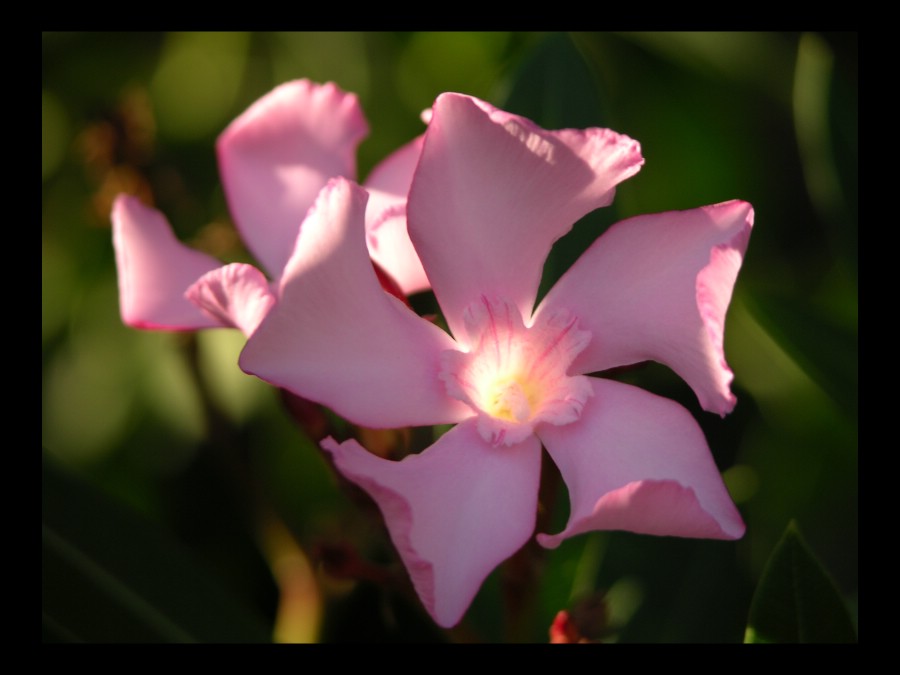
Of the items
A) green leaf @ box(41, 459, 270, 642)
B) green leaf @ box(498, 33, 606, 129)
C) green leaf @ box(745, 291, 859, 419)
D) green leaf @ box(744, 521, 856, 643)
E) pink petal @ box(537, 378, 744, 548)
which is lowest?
green leaf @ box(41, 459, 270, 642)

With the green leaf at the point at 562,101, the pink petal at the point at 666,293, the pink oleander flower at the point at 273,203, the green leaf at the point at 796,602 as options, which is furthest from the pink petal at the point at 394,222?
the green leaf at the point at 796,602

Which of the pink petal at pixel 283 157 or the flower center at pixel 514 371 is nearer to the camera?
the flower center at pixel 514 371

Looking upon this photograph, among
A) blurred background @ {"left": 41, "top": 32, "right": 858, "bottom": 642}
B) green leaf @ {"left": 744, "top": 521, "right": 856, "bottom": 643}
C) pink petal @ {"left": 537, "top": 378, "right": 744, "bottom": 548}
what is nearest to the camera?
pink petal @ {"left": 537, "top": 378, "right": 744, "bottom": 548}

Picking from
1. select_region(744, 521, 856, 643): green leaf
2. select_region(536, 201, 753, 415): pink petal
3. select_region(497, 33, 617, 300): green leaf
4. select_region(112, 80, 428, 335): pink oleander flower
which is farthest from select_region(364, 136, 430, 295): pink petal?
select_region(744, 521, 856, 643): green leaf

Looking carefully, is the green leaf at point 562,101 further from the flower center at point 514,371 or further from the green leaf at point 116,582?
the green leaf at point 116,582

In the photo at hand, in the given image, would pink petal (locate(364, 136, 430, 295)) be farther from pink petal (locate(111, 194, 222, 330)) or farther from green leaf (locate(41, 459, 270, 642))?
green leaf (locate(41, 459, 270, 642))

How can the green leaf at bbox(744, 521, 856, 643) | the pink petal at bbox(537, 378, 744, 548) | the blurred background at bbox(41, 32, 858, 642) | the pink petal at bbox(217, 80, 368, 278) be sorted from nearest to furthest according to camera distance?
the pink petal at bbox(537, 378, 744, 548)
the green leaf at bbox(744, 521, 856, 643)
the pink petal at bbox(217, 80, 368, 278)
the blurred background at bbox(41, 32, 858, 642)
